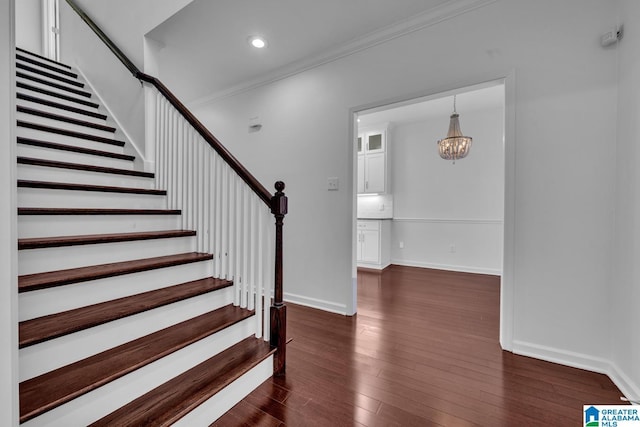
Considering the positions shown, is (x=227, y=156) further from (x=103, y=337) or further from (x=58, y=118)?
(x=58, y=118)

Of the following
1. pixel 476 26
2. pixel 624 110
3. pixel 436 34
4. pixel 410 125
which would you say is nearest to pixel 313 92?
pixel 436 34

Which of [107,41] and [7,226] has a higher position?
[107,41]

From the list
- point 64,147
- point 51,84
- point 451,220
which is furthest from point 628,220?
point 51,84

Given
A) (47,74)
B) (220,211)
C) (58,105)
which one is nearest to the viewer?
(220,211)

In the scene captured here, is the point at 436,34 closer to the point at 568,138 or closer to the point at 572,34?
the point at 572,34

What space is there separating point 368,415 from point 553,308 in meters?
1.52

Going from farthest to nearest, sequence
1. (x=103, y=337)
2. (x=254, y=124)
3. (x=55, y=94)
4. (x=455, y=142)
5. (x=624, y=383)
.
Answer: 1. (x=455, y=142)
2. (x=254, y=124)
3. (x=55, y=94)
4. (x=624, y=383)
5. (x=103, y=337)

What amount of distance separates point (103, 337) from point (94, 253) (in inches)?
22.4

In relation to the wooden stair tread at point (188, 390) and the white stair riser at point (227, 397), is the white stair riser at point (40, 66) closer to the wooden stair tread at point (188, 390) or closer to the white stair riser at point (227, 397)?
the wooden stair tread at point (188, 390)

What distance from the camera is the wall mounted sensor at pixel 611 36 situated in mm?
1683

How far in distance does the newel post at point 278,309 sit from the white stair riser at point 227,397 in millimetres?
64

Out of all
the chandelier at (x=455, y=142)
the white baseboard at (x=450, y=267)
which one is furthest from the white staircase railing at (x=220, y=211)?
the white baseboard at (x=450, y=267)

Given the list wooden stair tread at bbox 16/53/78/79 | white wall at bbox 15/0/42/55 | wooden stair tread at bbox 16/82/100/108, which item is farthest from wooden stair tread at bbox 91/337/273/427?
white wall at bbox 15/0/42/55

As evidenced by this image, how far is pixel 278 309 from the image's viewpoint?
71.1 inches
